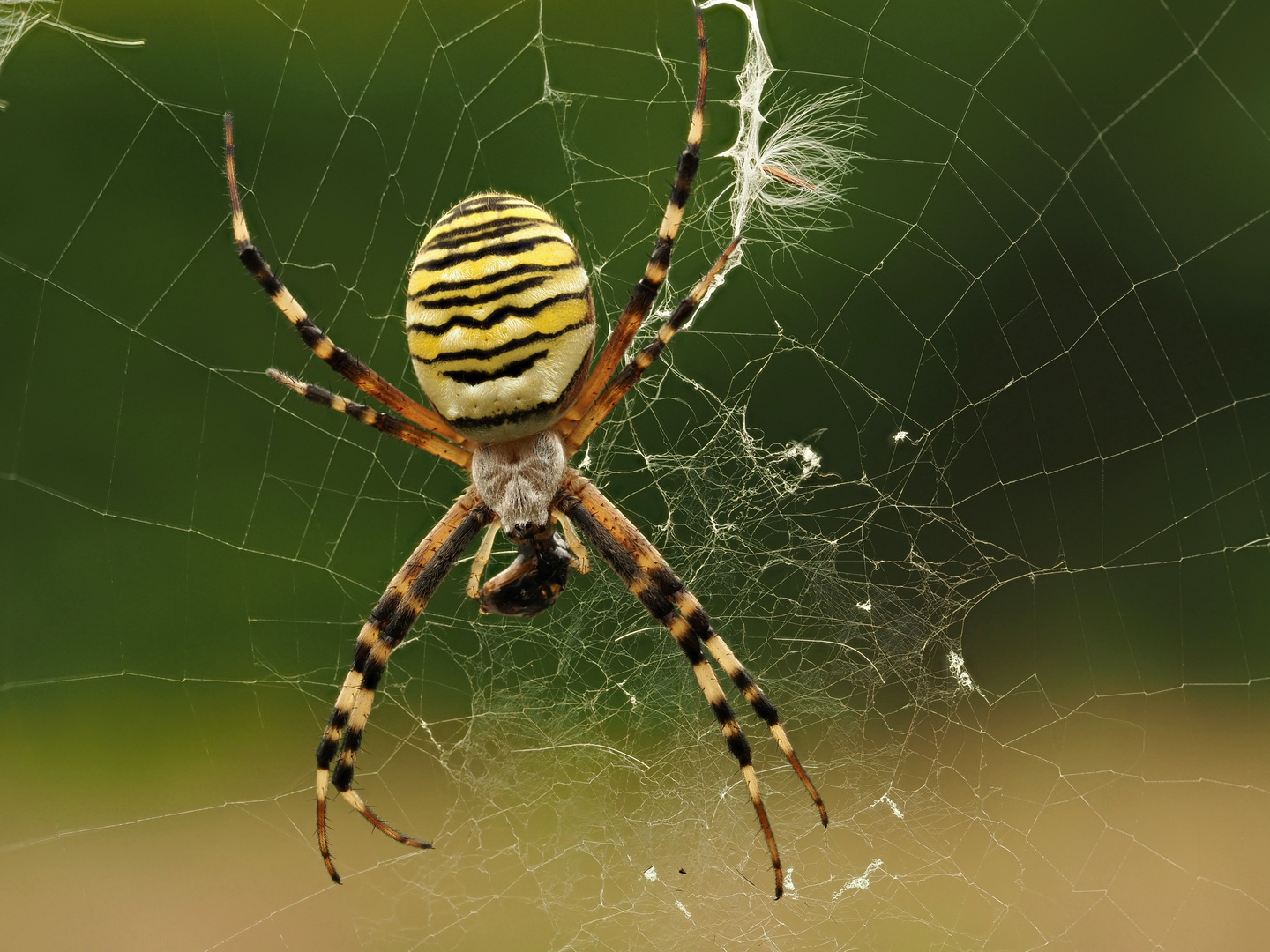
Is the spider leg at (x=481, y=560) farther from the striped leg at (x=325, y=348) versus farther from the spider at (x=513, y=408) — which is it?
the striped leg at (x=325, y=348)

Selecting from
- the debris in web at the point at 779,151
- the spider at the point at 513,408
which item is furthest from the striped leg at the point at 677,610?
the debris in web at the point at 779,151

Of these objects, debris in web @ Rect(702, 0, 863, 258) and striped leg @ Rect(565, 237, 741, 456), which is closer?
striped leg @ Rect(565, 237, 741, 456)

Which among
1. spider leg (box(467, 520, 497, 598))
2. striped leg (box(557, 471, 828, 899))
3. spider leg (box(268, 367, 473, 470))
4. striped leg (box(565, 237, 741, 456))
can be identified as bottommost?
striped leg (box(557, 471, 828, 899))

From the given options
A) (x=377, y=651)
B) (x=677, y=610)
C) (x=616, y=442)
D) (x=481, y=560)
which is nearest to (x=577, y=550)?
(x=481, y=560)

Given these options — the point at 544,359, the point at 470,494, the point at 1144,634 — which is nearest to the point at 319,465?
the point at 470,494

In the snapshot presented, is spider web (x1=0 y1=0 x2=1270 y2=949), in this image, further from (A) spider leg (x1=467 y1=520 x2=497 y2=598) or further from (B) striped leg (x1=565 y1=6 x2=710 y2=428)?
(B) striped leg (x1=565 y1=6 x2=710 y2=428)

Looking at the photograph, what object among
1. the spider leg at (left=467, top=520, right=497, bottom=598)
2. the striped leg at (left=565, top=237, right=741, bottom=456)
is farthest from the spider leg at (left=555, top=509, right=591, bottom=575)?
the striped leg at (left=565, top=237, right=741, bottom=456)

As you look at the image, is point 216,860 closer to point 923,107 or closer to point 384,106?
→ point 384,106
